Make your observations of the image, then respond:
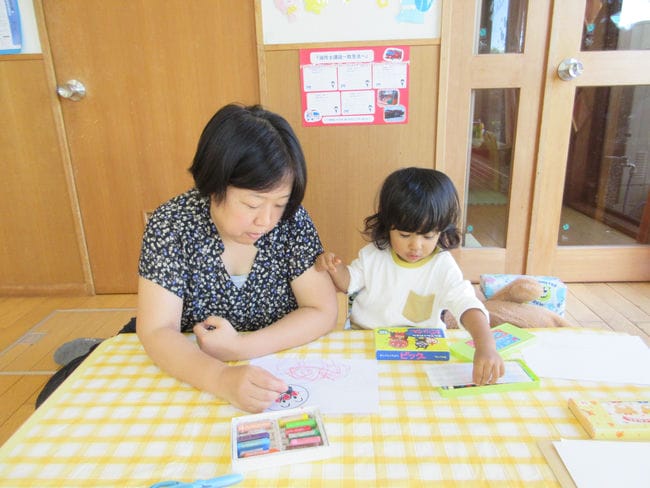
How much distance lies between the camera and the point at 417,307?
1.21 m

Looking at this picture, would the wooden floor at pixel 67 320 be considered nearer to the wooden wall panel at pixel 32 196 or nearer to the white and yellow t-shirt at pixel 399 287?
the wooden wall panel at pixel 32 196

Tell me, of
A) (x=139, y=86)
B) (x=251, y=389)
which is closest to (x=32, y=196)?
(x=139, y=86)

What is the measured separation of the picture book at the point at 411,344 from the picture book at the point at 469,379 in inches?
1.2

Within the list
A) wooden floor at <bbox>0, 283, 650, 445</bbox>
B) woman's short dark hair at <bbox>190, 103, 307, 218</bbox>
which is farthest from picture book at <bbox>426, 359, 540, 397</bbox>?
wooden floor at <bbox>0, 283, 650, 445</bbox>

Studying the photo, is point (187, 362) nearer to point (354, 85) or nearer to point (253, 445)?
point (253, 445)

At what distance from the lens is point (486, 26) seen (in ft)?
7.13

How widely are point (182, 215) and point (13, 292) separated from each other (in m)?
2.13

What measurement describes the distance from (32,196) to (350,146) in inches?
63.6

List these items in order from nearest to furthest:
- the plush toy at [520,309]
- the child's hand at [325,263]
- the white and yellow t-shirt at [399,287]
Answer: the child's hand at [325,263], the white and yellow t-shirt at [399,287], the plush toy at [520,309]

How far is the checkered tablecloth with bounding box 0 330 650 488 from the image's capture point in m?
0.58

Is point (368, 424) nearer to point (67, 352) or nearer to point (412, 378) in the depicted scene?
point (412, 378)

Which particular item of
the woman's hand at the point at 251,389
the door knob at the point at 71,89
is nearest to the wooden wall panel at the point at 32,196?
the door knob at the point at 71,89

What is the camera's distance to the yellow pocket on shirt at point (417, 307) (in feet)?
3.93

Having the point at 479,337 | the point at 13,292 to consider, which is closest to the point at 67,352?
the point at 13,292
